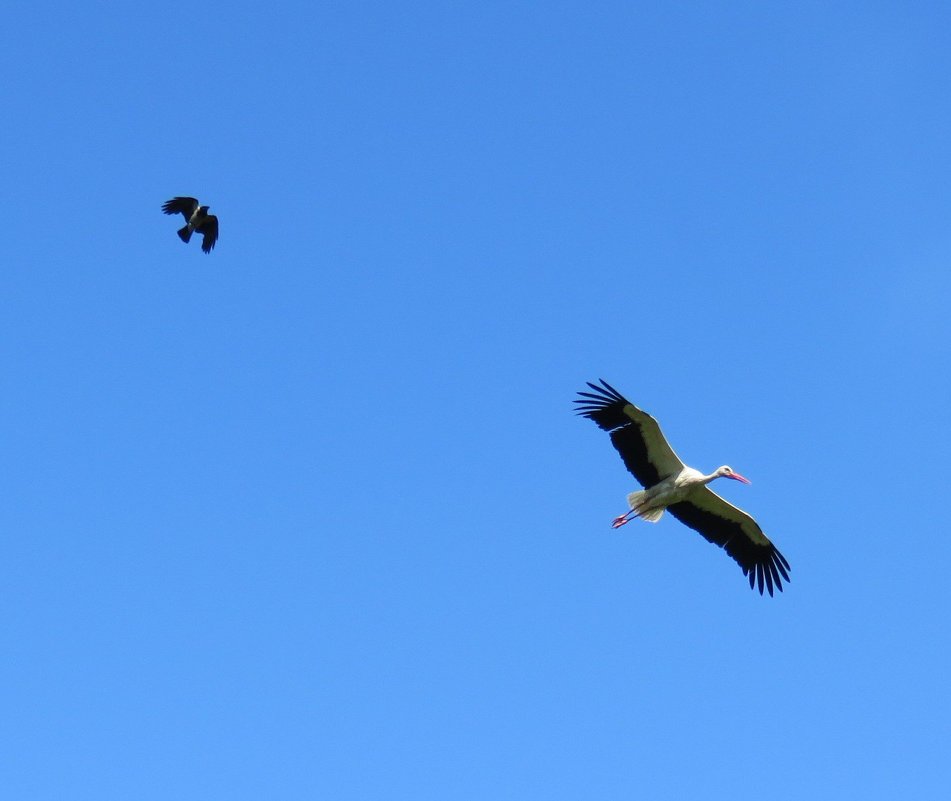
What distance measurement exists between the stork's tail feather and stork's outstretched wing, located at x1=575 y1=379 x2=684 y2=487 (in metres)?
0.20

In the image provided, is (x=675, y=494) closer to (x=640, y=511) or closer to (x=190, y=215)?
(x=640, y=511)

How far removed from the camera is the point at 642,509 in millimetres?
21156

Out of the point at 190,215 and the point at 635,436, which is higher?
the point at 190,215

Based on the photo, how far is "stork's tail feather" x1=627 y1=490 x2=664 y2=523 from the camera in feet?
68.8

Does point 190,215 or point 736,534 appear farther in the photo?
point 190,215

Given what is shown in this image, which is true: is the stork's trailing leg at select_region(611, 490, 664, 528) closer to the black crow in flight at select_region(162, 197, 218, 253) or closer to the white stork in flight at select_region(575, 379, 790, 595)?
the white stork in flight at select_region(575, 379, 790, 595)

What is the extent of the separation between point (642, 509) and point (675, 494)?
0.53 m

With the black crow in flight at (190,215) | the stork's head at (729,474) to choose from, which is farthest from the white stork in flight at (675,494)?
the black crow in flight at (190,215)

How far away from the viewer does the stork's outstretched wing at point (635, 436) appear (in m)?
20.5

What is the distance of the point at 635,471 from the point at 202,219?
29.8ft

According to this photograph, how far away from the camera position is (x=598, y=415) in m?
20.7

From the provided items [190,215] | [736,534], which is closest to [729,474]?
[736,534]

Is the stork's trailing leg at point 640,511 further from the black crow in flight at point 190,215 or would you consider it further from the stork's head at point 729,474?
the black crow in flight at point 190,215

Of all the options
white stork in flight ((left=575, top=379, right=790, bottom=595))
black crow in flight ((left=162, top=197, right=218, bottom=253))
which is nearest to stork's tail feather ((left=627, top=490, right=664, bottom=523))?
white stork in flight ((left=575, top=379, right=790, bottom=595))
